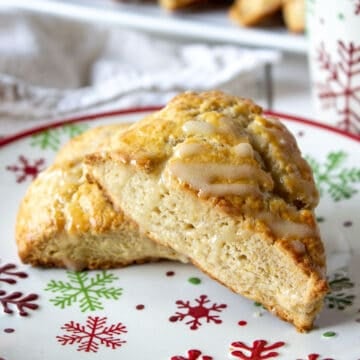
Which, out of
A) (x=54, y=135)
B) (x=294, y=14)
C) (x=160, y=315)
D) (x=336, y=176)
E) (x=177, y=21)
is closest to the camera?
(x=160, y=315)

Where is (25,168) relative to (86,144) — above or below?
below

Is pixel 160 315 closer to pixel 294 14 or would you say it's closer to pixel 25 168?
pixel 25 168

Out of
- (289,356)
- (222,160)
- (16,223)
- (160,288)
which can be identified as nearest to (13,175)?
(16,223)

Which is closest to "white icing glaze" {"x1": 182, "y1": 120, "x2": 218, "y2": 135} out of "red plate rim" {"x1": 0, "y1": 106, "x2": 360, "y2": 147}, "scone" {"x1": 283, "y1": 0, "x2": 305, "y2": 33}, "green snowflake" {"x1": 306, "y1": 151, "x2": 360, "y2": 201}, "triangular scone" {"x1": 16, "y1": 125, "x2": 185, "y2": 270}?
"triangular scone" {"x1": 16, "y1": 125, "x2": 185, "y2": 270}

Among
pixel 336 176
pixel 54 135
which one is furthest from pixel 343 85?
pixel 54 135

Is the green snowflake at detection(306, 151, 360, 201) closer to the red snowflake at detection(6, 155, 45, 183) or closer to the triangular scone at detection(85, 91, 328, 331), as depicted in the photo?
the triangular scone at detection(85, 91, 328, 331)

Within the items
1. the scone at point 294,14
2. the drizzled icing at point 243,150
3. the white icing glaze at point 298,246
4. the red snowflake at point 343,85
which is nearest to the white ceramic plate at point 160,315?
the white icing glaze at point 298,246
